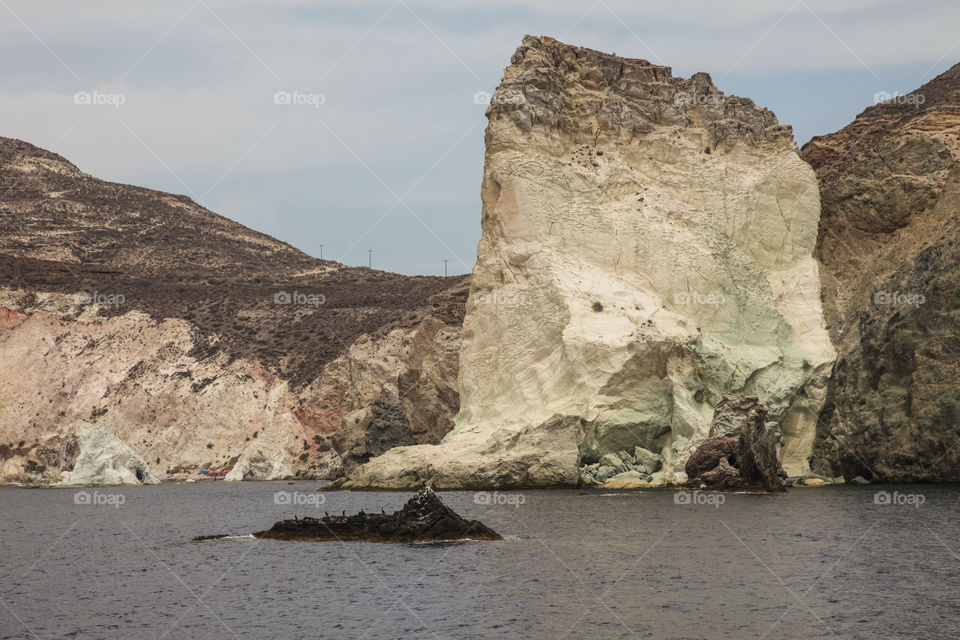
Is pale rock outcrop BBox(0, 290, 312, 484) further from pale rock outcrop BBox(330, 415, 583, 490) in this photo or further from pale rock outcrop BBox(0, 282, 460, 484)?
pale rock outcrop BBox(330, 415, 583, 490)

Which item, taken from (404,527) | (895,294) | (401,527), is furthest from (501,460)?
(895,294)

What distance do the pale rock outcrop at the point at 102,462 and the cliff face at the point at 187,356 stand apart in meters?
0.11

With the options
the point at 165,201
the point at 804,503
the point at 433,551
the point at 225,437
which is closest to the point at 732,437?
the point at 804,503

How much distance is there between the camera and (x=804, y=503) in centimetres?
4400

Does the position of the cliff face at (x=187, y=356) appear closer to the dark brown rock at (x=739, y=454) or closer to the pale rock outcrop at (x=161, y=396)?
the pale rock outcrop at (x=161, y=396)

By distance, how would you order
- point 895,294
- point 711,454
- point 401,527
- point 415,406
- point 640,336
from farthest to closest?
point 415,406 < point 640,336 < point 895,294 < point 711,454 < point 401,527

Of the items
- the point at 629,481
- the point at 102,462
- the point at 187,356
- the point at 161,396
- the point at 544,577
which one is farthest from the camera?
the point at 187,356

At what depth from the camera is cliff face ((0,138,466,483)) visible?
86.5m

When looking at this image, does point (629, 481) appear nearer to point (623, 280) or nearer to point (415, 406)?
point (623, 280)

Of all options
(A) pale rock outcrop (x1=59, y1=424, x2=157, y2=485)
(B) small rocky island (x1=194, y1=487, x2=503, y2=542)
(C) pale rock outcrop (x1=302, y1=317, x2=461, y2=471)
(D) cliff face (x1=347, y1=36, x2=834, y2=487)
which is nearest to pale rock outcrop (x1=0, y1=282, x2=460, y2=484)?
(A) pale rock outcrop (x1=59, y1=424, x2=157, y2=485)

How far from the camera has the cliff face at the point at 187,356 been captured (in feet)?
284

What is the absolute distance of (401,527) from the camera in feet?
118

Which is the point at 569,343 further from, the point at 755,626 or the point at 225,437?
the point at 225,437

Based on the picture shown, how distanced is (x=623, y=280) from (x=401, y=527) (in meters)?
33.2
